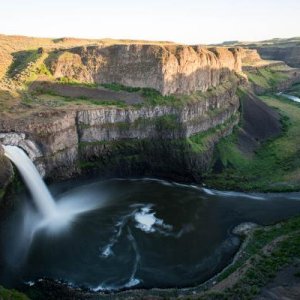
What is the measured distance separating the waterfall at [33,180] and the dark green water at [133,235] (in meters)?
1.29

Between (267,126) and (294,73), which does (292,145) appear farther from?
(294,73)

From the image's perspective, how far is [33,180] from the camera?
42.6 metres

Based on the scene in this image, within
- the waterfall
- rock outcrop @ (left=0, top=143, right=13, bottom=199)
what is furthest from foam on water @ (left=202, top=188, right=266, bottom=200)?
rock outcrop @ (left=0, top=143, right=13, bottom=199)

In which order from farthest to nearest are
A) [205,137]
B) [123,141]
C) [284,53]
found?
[284,53], [205,137], [123,141]

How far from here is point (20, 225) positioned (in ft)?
125

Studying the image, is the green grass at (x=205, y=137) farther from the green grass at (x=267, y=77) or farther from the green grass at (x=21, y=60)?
the green grass at (x=267, y=77)

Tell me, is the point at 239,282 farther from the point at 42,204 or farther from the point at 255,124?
the point at 255,124

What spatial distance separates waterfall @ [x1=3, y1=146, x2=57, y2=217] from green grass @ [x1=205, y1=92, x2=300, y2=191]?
19.8 meters

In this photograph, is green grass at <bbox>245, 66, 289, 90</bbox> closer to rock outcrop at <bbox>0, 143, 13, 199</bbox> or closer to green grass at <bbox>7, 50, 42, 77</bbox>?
green grass at <bbox>7, 50, 42, 77</bbox>

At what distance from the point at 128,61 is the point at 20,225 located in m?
30.2

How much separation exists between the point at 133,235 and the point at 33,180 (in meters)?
11.4

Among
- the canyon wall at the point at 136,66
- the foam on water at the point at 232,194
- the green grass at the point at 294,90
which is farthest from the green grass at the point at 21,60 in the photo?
the green grass at the point at 294,90

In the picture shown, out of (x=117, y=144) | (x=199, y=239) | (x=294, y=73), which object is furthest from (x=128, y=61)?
(x=294, y=73)

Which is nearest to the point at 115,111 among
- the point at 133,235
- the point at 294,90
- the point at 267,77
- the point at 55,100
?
the point at 55,100
